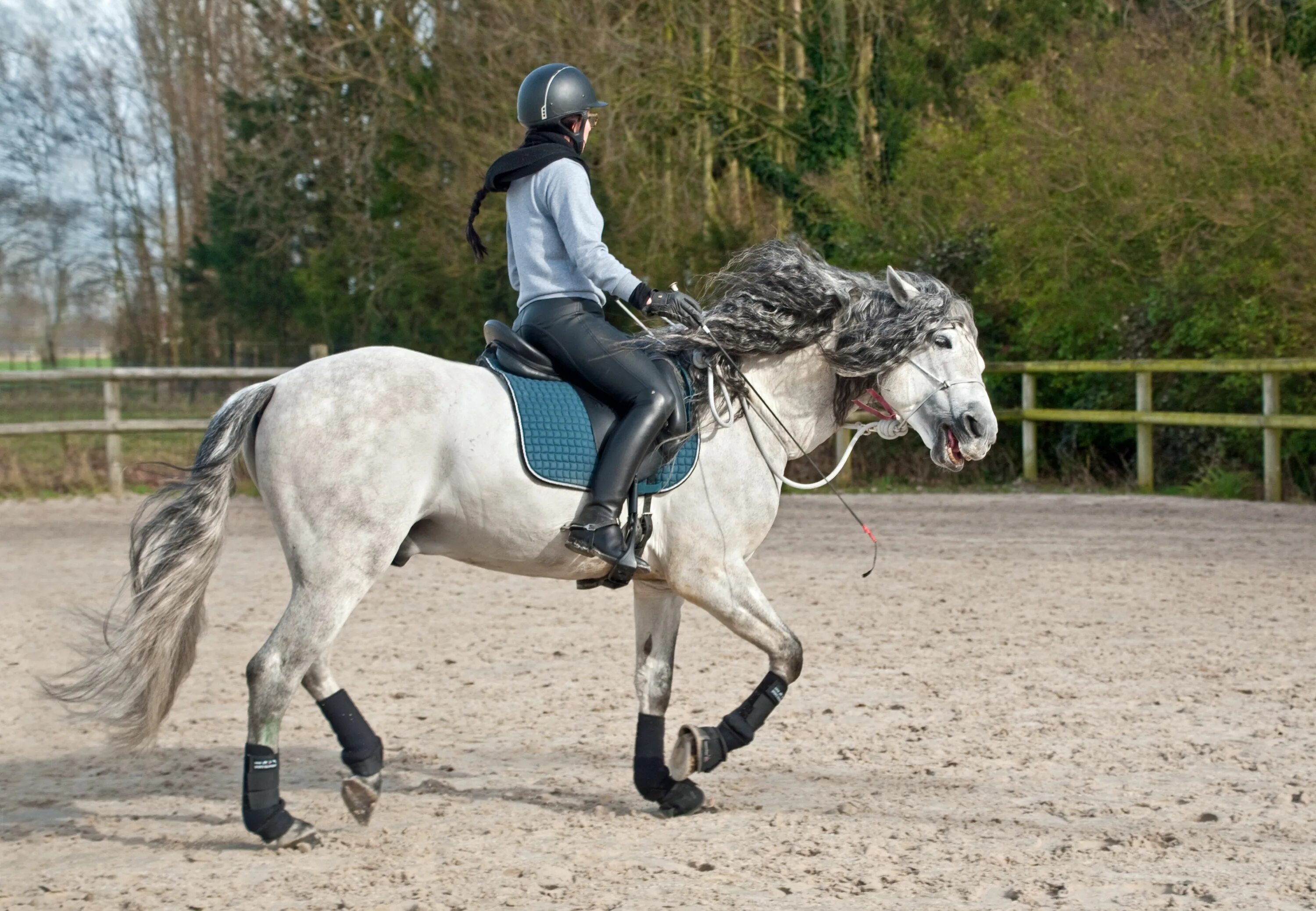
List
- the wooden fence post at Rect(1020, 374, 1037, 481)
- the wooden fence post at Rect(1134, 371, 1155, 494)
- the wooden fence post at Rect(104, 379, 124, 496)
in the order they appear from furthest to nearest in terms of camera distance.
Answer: the wooden fence post at Rect(1020, 374, 1037, 481) < the wooden fence post at Rect(104, 379, 124, 496) < the wooden fence post at Rect(1134, 371, 1155, 494)

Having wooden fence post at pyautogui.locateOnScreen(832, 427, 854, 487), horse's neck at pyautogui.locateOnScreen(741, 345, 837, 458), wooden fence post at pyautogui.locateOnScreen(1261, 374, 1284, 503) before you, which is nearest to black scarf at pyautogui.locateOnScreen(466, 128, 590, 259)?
horse's neck at pyautogui.locateOnScreen(741, 345, 837, 458)

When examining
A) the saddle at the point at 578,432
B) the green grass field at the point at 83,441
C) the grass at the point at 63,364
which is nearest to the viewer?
the saddle at the point at 578,432

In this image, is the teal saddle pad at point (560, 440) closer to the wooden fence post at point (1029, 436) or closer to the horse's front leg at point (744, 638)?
the horse's front leg at point (744, 638)

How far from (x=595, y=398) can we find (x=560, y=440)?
9.5 inches

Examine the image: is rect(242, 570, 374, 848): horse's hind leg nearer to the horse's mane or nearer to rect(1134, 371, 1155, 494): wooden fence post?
the horse's mane

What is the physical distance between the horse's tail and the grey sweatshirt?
97cm

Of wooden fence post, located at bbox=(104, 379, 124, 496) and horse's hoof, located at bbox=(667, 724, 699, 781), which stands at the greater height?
wooden fence post, located at bbox=(104, 379, 124, 496)

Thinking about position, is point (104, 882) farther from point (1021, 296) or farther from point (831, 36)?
point (831, 36)

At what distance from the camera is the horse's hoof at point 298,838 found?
14.4 feet

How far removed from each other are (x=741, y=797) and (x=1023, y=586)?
16.1ft

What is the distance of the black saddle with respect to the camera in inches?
187

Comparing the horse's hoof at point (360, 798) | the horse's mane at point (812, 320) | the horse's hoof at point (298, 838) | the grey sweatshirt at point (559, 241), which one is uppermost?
the grey sweatshirt at point (559, 241)

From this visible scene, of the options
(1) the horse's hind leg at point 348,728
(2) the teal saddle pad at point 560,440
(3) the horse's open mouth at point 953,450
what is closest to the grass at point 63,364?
(1) the horse's hind leg at point 348,728

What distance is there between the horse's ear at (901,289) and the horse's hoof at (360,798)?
2.50 meters
